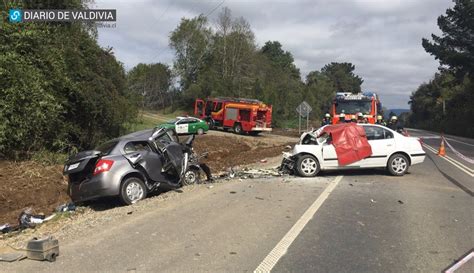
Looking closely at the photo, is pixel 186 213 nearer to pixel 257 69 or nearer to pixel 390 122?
pixel 390 122

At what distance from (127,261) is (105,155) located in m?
4.77

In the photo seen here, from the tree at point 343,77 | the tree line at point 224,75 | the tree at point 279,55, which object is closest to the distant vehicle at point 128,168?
the tree line at point 224,75

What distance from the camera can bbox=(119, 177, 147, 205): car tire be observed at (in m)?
10.2

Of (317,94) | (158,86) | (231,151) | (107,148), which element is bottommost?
(231,151)

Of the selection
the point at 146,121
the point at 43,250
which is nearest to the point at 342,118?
the point at 43,250

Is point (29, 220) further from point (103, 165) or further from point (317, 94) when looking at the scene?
point (317, 94)

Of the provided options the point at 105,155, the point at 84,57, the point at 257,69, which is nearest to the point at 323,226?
the point at 105,155

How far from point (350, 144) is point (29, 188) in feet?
30.4

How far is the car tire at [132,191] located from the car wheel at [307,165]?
14.7 feet

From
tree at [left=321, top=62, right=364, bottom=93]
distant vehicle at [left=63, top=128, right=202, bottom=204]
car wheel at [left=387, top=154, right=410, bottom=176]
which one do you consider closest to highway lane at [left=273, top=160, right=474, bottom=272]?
car wheel at [left=387, top=154, right=410, bottom=176]

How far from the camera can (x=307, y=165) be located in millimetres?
13195

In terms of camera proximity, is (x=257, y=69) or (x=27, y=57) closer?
(x=27, y=57)

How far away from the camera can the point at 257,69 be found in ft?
237

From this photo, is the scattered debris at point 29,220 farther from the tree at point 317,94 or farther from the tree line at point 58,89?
the tree at point 317,94
